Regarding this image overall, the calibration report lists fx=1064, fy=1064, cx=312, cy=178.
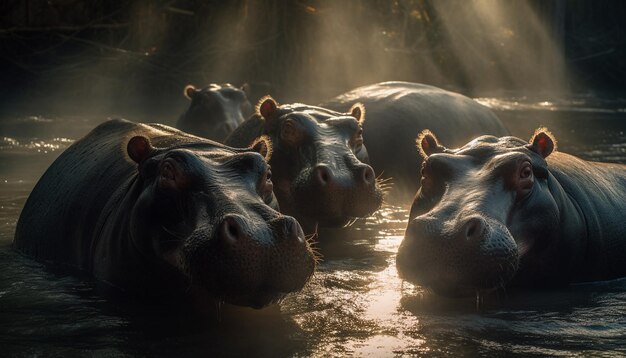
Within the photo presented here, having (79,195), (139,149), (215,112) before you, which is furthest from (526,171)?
(215,112)

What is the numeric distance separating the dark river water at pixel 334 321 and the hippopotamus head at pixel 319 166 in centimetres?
30

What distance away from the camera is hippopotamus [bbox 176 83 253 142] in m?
9.98

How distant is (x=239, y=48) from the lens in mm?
15383

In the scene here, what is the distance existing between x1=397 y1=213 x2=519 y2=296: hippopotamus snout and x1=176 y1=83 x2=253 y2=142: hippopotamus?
5652 mm

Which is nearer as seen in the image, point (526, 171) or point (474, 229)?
point (474, 229)

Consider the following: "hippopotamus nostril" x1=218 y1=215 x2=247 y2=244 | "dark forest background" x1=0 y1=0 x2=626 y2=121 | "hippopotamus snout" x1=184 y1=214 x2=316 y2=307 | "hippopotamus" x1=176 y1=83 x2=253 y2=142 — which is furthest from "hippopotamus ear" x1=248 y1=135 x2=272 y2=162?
"dark forest background" x1=0 y1=0 x2=626 y2=121

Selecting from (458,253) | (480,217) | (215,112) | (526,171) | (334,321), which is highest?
(526,171)

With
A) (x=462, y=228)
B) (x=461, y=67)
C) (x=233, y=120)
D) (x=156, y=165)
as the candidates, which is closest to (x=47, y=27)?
(x=233, y=120)

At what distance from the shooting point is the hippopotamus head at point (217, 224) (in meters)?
3.71

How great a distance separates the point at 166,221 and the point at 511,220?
149cm

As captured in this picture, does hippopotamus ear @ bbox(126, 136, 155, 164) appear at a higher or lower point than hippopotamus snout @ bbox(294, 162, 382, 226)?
higher

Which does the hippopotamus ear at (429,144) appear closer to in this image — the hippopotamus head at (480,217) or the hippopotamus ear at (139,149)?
the hippopotamus head at (480,217)

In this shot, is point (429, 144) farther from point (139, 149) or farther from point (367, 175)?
point (139, 149)

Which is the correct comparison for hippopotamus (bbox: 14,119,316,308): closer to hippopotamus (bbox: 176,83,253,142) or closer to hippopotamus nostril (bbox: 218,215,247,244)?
hippopotamus nostril (bbox: 218,215,247,244)
